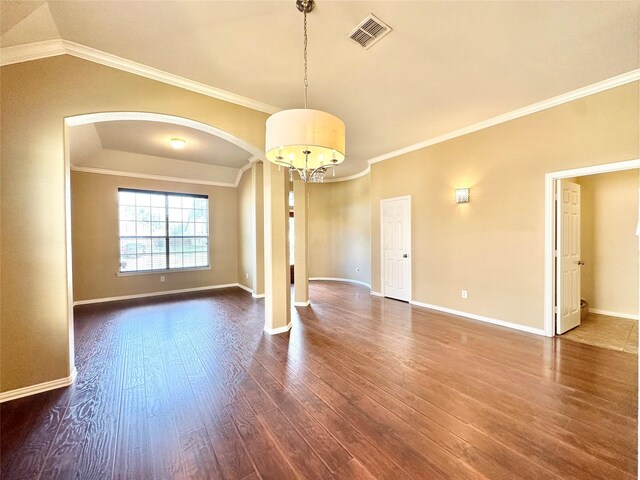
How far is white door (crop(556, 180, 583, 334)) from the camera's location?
3.46m

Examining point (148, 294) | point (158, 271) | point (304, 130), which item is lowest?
point (148, 294)

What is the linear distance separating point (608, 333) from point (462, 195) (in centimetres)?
267

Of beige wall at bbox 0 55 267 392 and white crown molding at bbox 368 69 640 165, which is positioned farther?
white crown molding at bbox 368 69 640 165

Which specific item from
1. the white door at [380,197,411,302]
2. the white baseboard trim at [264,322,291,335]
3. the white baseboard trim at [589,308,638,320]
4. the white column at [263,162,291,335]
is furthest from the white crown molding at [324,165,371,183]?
the white baseboard trim at [589,308,638,320]

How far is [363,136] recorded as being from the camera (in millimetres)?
4566

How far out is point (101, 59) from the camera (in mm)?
2463

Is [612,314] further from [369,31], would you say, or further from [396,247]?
[369,31]

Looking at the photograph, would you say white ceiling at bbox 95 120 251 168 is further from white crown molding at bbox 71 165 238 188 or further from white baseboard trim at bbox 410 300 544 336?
white baseboard trim at bbox 410 300 544 336

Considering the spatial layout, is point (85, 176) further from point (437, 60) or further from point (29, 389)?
point (437, 60)

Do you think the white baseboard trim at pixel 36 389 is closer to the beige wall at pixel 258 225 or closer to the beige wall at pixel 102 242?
the beige wall at pixel 258 225

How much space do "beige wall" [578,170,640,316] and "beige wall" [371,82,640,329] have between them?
1.93m

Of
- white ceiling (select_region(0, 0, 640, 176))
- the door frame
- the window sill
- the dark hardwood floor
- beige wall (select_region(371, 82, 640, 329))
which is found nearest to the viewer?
the dark hardwood floor

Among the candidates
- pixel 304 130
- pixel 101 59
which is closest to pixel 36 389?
pixel 101 59

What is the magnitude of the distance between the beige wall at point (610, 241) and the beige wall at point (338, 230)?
14.5ft
